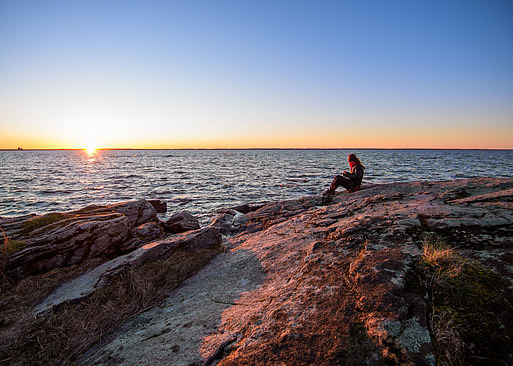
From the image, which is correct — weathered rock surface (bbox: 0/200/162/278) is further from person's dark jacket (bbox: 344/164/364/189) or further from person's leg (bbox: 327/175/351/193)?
person's dark jacket (bbox: 344/164/364/189)

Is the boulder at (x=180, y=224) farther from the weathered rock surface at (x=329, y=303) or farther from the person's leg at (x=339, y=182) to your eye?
the person's leg at (x=339, y=182)

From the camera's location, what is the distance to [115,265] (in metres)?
4.57

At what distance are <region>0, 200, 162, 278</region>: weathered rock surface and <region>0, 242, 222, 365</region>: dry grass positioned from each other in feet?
1.75

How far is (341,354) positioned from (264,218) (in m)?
7.32

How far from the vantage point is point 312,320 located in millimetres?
2410

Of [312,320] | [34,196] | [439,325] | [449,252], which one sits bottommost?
[34,196]

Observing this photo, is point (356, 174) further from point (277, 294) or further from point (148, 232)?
point (277, 294)

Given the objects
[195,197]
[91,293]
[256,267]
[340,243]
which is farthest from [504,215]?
[195,197]

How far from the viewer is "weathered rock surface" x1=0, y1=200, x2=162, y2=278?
4871mm

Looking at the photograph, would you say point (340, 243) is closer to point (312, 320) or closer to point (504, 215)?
point (312, 320)

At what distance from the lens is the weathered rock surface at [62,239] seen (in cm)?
487

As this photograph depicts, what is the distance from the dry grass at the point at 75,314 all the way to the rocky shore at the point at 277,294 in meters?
0.02

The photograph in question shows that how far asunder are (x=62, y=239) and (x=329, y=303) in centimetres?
592

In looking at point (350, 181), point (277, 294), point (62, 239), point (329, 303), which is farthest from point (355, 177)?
point (62, 239)
